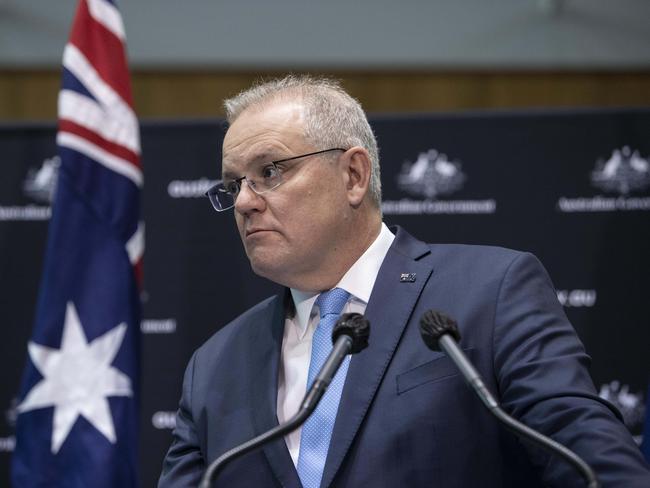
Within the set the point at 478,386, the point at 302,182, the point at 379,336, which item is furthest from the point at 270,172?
the point at 478,386

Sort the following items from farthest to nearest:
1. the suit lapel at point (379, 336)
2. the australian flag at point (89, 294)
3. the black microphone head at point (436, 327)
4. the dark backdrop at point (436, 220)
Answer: the dark backdrop at point (436, 220) → the australian flag at point (89, 294) → the suit lapel at point (379, 336) → the black microphone head at point (436, 327)

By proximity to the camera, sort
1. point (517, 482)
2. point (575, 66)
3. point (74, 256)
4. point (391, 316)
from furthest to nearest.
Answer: point (575, 66), point (74, 256), point (391, 316), point (517, 482)

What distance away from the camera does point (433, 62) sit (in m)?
4.25

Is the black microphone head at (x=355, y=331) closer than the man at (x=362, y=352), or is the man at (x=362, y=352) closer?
the black microphone head at (x=355, y=331)

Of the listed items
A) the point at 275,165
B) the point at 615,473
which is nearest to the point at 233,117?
the point at 275,165

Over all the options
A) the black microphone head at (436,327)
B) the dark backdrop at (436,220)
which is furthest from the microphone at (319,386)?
the dark backdrop at (436,220)

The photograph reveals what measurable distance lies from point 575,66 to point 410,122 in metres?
0.97

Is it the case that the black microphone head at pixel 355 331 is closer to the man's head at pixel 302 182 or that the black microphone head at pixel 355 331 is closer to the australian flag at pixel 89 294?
the man's head at pixel 302 182

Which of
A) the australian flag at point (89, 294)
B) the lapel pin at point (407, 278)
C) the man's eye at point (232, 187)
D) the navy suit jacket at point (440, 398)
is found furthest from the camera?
the australian flag at point (89, 294)

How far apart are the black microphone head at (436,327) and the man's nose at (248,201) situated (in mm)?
721

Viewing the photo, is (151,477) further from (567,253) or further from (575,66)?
(575,66)

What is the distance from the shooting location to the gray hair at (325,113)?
237cm

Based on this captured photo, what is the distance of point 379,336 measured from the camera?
2150 millimetres

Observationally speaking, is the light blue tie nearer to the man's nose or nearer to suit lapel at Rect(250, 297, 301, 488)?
suit lapel at Rect(250, 297, 301, 488)
